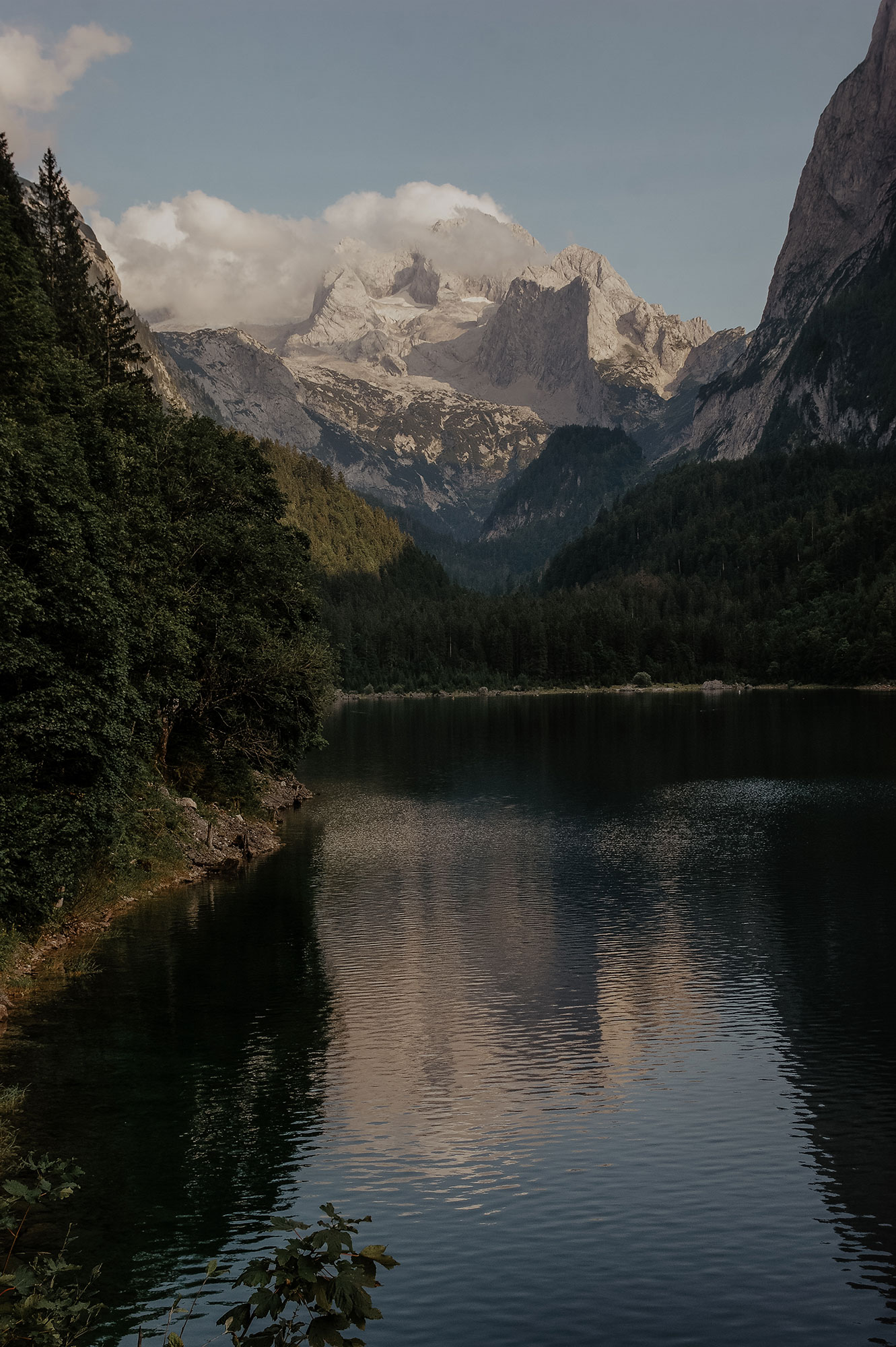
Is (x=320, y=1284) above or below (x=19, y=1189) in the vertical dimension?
below

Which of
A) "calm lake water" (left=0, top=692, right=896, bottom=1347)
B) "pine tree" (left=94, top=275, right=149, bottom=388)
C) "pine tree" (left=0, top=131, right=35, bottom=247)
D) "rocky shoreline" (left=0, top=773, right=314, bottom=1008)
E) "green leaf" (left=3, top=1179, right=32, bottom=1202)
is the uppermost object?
"pine tree" (left=0, top=131, right=35, bottom=247)

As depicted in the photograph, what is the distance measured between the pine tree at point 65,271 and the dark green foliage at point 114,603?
0.54 m

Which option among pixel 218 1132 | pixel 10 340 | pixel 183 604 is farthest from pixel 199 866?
pixel 218 1132

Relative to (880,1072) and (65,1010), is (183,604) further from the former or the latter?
(880,1072)

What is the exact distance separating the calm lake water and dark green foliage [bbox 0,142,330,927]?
921cm

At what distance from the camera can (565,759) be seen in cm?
14450

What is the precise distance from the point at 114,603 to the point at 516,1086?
A: 2573 cm

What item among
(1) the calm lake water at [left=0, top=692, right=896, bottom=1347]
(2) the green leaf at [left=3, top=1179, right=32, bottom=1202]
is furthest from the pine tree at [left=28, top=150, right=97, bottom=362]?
Answer: (2) the green leaf at [left=3, top=1179, right=32, bottom=1202]

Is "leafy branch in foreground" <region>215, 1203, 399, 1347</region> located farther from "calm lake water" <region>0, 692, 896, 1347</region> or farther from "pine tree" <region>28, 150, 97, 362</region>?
"pine tree" <region>28, 150, 97, 362</region>

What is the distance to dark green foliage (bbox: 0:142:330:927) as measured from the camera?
45.8m

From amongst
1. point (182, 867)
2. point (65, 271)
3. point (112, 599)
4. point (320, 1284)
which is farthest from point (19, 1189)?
point (65, 271)

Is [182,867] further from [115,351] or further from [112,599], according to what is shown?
[115,351]

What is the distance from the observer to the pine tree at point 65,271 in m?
97.9

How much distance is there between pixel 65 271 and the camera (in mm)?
112062
